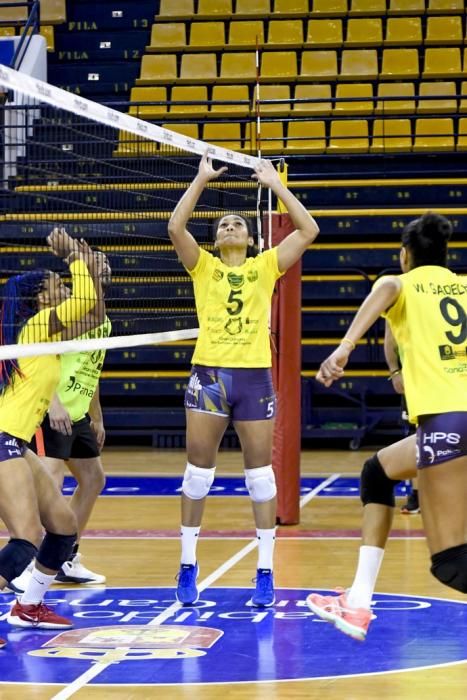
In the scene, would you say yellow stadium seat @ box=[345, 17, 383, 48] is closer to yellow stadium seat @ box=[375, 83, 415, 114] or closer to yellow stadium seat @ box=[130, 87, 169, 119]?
yellow stadium seat @ box=[375, 83, 415, 114]

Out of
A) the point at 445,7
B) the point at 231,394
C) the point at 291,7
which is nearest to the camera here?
the point at 231,394

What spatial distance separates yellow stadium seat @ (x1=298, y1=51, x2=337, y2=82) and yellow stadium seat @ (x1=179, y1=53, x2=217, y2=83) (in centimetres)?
120

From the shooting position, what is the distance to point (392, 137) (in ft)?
49.5

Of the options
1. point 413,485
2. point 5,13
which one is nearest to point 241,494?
point 413,485

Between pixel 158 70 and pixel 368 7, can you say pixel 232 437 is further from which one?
pixel 368 7

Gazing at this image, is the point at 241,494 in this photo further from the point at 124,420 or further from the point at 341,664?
the point at 341,664

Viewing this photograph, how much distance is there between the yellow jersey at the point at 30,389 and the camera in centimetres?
558

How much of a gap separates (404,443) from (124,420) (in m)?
9.94

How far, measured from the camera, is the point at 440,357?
436cm

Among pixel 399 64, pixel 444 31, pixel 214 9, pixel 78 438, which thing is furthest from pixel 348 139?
pixel 78 438

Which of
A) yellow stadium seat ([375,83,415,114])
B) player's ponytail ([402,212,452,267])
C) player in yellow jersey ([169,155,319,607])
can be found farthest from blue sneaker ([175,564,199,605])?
yellow stadium seat ([375,83,415,114])

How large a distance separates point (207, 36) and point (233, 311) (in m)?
11.4

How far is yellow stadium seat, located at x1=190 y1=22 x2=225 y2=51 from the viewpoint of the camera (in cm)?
1702

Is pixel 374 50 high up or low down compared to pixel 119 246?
up
